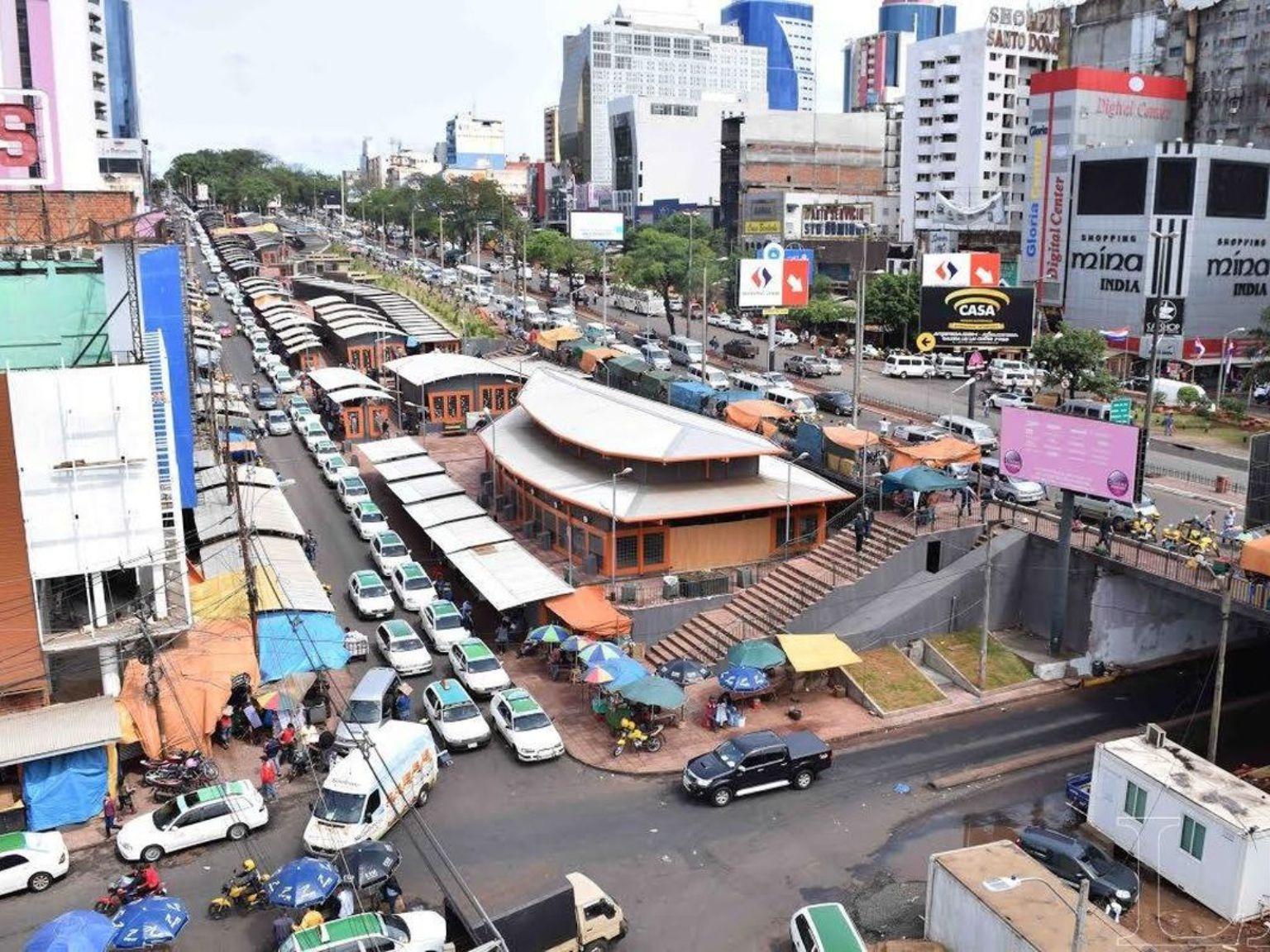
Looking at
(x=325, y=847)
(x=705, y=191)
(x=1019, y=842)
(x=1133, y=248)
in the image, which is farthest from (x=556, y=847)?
(x=705, y=191)

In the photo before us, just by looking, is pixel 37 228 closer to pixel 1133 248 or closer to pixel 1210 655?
pixel 1210 655

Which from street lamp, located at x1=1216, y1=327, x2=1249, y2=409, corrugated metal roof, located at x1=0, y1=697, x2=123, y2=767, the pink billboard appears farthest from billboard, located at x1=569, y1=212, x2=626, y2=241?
corrugated metal roof, located at x1=0, y1=697, x2=123, y2=767

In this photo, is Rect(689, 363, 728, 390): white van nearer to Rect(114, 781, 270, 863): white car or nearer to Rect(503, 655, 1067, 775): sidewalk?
Rect(503, 655, 1067, 775): sidewalk

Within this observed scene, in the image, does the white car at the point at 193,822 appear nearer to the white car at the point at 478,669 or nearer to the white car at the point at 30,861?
the white car at the point at 30,861

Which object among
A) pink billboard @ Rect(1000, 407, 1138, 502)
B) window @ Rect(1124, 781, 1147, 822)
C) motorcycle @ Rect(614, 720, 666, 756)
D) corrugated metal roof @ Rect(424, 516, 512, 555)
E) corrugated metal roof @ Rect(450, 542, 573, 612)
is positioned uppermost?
pink billboard @ Rect(1000, 407, 1138, 502)

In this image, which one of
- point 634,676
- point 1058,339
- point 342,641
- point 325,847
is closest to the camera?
point 325,847

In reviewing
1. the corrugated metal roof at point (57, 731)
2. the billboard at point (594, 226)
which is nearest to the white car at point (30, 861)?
the corrugated metal roof at point (57, 731)
